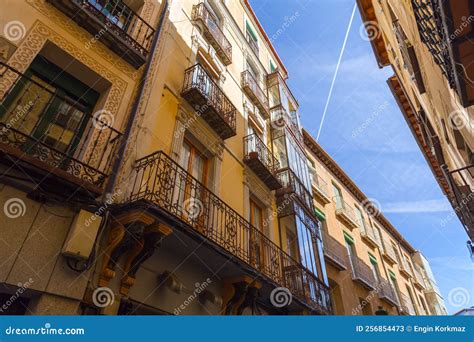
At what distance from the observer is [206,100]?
7820 millimetres

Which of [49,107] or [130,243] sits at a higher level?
[49,107]

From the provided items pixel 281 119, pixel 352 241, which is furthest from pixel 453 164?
pixel 281 119

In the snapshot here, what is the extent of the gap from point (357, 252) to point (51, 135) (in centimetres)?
1612

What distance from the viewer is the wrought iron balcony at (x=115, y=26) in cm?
580

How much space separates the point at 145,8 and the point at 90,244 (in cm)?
607

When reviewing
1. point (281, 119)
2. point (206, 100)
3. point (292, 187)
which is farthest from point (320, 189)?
point (206, 100)

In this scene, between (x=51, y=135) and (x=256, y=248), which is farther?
(x=256, y=248)

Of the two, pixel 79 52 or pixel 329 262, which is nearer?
pixel 79 52

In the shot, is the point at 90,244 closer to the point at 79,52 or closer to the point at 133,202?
the point at 133,202

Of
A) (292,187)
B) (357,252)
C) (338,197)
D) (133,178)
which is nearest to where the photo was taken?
(133,178)

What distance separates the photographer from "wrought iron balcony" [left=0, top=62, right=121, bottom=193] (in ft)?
13.7

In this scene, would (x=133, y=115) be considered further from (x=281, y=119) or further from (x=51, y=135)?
(x=281, y=119)

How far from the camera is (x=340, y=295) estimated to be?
13.1 metres

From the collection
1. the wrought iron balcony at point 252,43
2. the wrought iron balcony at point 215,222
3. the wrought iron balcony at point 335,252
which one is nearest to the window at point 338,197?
the wrought iron balcony at point 335,252
